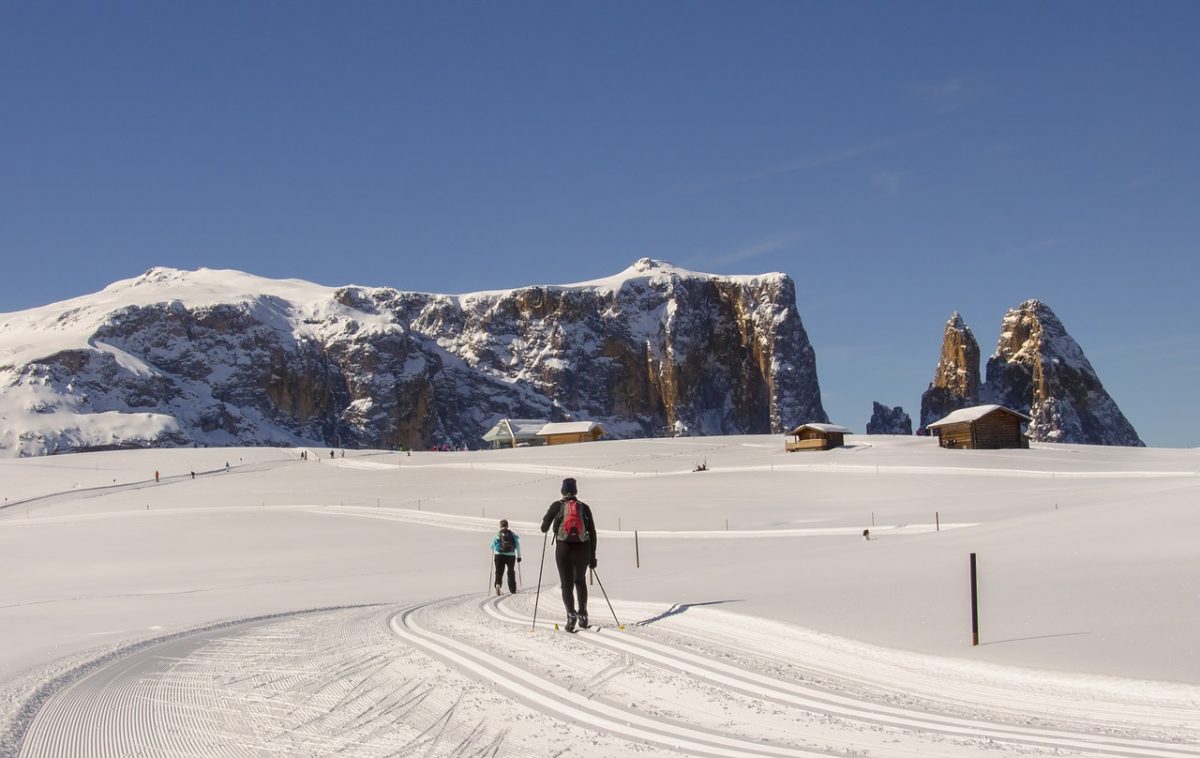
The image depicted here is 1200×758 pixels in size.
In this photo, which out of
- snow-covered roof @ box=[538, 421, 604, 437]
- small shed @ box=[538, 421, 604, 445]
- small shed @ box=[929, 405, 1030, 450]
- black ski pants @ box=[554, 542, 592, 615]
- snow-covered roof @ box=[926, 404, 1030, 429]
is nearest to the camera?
black ski pants @ box=[554, 542, 592, 615]

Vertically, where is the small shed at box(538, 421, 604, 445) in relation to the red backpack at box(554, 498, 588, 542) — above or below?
above

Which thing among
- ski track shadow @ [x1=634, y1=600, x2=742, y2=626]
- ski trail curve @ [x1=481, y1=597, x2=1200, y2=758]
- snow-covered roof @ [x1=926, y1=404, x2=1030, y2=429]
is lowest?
ski track shadow @ [x1=634, y1=600, x2=742, y2=626]

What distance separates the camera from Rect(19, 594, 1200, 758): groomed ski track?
674 cm

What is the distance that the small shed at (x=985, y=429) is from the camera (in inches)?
2965

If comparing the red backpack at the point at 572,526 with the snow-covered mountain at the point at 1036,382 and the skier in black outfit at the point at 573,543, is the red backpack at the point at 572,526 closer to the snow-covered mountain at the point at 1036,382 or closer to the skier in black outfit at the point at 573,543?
the skier in black outfit at the point at 573,543

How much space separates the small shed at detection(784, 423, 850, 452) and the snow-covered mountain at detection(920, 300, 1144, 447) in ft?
349

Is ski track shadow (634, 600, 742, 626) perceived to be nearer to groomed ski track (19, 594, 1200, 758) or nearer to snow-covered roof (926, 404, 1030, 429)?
groomed ski track (19, 594, 1200, 758)

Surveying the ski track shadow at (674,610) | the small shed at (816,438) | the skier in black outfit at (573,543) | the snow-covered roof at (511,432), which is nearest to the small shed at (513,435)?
the snow-covered roof at (511,432)

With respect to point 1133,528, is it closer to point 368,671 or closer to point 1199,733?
point 1199,733

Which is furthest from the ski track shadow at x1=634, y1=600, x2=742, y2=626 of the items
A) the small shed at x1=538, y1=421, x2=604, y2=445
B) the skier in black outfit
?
the small shed at x1=538, y1=421, x2=604, y2=445

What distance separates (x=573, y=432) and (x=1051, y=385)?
10107 cm

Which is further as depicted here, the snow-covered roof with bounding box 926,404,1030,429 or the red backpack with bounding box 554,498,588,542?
the snow-covered roof with bounding box 926,404,1030,429

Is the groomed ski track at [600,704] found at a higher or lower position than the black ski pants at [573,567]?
lower

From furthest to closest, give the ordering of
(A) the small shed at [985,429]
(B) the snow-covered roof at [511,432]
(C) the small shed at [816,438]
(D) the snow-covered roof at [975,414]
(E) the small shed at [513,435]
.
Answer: (B) the snow-covered roof at [511,432], (E) the small shed at [513,435], (C) the small shed at [816,438], (A) the small shed at [985,429], (D) the snow-covered roof at [975,414]
